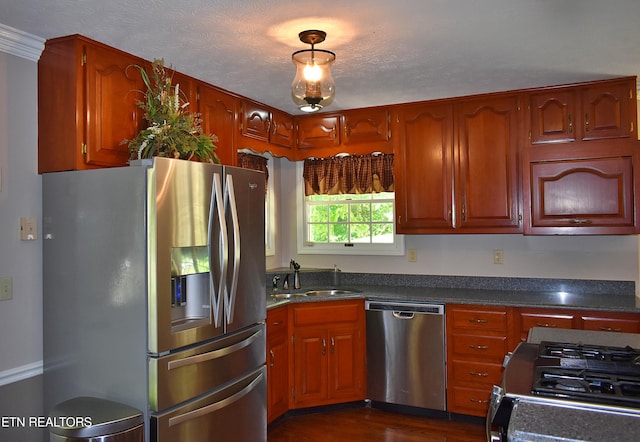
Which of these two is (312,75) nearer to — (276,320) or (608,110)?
(276,320)

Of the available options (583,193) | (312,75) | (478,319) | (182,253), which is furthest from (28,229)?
(583,193)

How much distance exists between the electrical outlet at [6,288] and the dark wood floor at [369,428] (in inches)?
71.1

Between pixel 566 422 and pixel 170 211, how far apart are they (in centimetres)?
177

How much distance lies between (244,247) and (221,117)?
1.08 m

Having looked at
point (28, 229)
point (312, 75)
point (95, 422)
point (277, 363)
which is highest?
point (312, 75)

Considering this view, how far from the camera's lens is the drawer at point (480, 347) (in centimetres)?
343

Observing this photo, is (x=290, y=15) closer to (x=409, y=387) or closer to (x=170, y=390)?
(x=170, y=390)

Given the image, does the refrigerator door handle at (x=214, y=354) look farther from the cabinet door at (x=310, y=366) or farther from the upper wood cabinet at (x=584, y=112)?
the upper wood cabinet at (x=584, y=112)

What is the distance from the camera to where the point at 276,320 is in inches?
137

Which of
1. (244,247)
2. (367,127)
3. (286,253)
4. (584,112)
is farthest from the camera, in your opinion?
(286,253)

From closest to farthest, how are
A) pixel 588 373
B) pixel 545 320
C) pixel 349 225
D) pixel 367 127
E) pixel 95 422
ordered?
pixel 588 373 → pixel 95 422 → pixel 545 320 → pixel 367 127 → pixel 349 225

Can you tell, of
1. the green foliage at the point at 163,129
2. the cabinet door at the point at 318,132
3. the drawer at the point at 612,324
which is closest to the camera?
the green foliage at the point at 163,129

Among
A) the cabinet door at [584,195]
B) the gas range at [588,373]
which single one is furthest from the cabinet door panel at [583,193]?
the gas range at [588,373]

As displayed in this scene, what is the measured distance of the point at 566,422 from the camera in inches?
46.1
